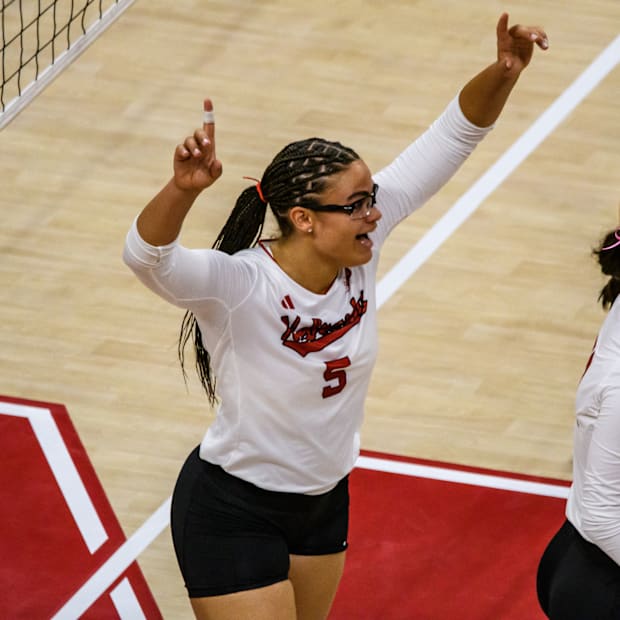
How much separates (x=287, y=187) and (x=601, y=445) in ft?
3.53

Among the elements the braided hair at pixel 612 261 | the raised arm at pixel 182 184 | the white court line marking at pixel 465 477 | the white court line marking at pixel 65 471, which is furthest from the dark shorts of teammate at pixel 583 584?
the white court line marking at pixel 65 471

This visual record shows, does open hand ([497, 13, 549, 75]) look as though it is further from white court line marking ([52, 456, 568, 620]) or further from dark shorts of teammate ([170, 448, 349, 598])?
white court line marking ([52, 456, 568, 620])

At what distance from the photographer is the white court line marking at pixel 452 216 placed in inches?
214

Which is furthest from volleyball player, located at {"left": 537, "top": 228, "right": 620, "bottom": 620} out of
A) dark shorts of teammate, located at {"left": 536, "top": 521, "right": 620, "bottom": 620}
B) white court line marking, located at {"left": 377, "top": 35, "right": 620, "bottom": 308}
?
white court line marking, located at {"left": 377, "top": 35, "right": 620, "bottom": 308}

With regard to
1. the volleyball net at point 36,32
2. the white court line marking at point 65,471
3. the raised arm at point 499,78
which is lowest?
the white court line marking at point 65,471

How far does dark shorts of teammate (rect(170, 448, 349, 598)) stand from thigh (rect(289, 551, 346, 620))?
0.13m

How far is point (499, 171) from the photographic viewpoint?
7.74m

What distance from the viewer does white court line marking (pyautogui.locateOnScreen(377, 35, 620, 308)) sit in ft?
23.4

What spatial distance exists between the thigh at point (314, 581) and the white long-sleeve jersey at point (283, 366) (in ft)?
0.85

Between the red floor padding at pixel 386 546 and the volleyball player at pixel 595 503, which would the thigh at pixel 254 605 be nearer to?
the volleyball player at pixel 595 503

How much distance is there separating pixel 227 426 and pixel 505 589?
5.79ft

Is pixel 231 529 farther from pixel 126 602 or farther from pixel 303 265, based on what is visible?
pixel 126 602

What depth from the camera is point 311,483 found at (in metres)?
4.05

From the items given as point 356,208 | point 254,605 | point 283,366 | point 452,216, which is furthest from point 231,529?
point 452,216
